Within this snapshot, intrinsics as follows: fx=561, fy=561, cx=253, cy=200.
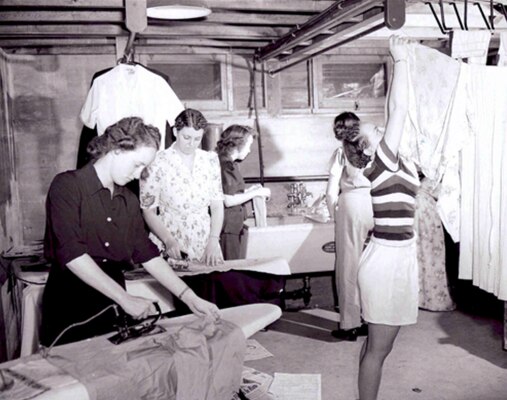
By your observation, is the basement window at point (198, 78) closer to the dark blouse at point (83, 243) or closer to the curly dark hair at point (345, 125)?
the curly dark hair at point (345, 125)

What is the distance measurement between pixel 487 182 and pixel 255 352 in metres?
2.12

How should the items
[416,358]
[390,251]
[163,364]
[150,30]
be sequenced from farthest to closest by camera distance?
[150,30] → [416,358] → [390,251] → [163,364]

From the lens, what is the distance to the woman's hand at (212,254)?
3.54 m

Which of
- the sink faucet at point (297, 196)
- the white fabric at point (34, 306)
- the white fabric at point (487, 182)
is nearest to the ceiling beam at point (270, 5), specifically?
the white fabric at point (487, 182)

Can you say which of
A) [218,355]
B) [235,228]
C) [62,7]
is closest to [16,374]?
[218,355]

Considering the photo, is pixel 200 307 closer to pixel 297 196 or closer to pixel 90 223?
pixel 90 223

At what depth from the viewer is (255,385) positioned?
3.61 metres

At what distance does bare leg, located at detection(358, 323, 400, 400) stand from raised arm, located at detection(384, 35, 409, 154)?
34.7 inches

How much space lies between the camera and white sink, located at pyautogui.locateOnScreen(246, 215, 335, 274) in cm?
512

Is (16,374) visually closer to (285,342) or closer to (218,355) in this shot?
(218,355)

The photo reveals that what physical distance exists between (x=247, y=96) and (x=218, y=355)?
392 centimetres

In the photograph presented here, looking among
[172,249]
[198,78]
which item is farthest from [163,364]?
[198,78]

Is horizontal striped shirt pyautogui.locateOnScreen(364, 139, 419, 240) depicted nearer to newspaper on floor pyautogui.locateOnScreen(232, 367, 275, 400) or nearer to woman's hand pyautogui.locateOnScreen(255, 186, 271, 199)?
newspaper on floor pyautogui.locateOnScreen(232, 367, 275, 400)

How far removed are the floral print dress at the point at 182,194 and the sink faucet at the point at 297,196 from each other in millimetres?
1995
